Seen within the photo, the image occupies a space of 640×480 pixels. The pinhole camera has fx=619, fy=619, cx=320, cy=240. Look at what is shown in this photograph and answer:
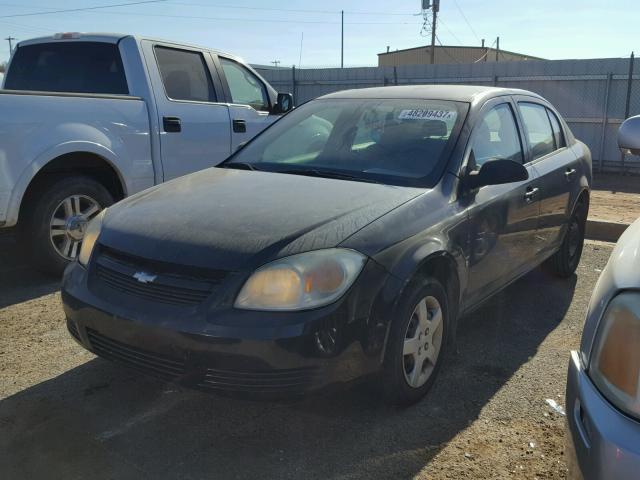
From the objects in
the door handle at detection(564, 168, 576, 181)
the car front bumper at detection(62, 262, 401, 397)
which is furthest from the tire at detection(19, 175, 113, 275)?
the door handle at detection(564, 168, 576, 181)

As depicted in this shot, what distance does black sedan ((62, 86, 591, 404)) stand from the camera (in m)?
2.54

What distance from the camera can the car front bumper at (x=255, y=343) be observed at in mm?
2479

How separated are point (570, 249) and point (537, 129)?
1.23m

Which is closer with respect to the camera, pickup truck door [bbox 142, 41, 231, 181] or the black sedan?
the black sedan

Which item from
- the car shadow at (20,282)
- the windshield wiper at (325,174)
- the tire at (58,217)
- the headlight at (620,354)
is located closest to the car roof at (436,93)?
the windshield wiper at (325,174)

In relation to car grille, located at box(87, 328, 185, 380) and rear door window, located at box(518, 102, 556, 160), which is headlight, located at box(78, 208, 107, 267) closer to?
car grille, located at box(87, 328, 185, 380)

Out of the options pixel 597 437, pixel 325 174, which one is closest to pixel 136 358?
pixel 325 174

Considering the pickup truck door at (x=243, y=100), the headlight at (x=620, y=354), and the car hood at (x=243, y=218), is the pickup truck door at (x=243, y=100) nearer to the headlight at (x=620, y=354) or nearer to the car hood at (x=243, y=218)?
the car hood at (x=243, y=218)

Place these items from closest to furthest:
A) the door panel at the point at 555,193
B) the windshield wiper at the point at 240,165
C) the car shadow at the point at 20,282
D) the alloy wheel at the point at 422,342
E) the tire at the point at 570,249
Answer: the alloy wheel at the point at 422,342, the windshield wiper at the point at 240,165, the door panel at the point at 555,193, the car shadow at the point at 20,282, the tire at the point at 570,249

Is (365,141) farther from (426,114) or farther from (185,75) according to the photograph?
(185,75)

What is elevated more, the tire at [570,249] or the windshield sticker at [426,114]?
the windshield sticker at [426,114]

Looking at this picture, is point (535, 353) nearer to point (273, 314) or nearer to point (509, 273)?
point (509, 273)

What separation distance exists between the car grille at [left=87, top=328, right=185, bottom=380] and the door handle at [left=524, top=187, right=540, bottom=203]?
2.59 m

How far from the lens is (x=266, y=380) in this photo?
2.51m
